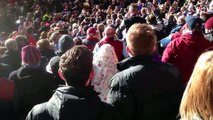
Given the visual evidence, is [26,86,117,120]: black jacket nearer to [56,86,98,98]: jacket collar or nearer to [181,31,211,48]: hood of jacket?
[56,86,98,98]: jacket collar

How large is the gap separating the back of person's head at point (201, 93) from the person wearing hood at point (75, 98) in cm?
99

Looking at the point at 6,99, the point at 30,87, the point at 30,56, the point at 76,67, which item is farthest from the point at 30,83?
the point at 76,67

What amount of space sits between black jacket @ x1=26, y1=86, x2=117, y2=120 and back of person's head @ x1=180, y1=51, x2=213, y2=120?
3.24ft

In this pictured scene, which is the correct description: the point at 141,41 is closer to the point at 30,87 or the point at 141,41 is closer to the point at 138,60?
the point at 138,60

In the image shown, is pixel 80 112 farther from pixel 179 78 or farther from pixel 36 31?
pixel 36 31

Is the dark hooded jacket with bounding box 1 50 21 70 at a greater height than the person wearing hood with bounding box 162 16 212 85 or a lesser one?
lesser

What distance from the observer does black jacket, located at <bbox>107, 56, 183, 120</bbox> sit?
3527 mm

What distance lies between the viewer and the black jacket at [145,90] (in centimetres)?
353

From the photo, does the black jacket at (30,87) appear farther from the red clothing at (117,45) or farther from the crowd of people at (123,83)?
the red clothing at (117,45)

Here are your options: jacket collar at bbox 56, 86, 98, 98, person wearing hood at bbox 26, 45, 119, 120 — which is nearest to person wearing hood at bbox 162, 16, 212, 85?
person wearing hood at bbox 26, 45, 119, 120

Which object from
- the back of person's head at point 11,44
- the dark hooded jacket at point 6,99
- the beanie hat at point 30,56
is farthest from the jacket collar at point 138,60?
the back of person's head at point 11,44

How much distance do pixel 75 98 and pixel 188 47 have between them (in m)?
2.51

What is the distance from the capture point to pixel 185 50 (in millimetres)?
5086

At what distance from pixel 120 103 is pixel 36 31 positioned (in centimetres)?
1484
